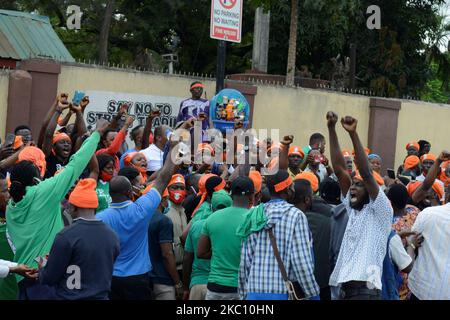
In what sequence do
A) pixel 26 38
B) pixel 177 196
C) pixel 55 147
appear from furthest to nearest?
pixel 26 38 → pixel 55 147 → pixel 177 196

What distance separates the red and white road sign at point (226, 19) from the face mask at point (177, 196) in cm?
684

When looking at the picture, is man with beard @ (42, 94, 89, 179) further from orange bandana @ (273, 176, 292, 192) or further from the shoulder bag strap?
the shoulder bag strap

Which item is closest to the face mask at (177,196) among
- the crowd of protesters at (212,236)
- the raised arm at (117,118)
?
the crowd of protesters at (212,236)

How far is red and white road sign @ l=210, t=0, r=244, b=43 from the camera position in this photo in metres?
15.3

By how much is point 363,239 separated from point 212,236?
1203mm

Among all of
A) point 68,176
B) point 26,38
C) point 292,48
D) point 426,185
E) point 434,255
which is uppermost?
point 292,48

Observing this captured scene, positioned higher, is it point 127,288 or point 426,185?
point 426,185

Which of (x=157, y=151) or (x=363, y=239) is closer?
(x=363, y=239)

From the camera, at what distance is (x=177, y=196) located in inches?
341

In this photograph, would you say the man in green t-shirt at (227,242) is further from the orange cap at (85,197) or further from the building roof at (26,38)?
the building roof at (26,38)

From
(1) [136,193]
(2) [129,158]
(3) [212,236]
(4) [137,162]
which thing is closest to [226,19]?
(2) [129,158]

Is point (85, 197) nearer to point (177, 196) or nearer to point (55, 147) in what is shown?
point (177, 196)

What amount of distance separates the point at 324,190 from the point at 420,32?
17908 mm

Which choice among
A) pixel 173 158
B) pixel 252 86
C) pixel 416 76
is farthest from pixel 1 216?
pixel 416 76
